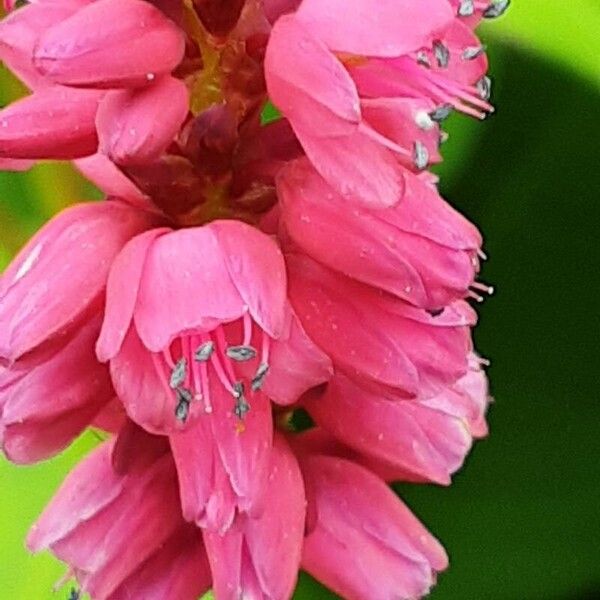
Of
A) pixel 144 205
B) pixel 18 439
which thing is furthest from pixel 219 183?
pixel 18 439

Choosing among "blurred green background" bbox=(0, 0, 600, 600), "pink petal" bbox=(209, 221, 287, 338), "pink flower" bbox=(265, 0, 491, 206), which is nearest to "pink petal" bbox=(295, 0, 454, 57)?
"pink flower" bbox=(265, 0, 491, 206)

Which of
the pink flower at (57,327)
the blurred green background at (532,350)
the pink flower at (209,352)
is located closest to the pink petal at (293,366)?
the pink flower at (209,352)

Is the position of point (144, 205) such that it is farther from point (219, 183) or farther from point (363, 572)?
point (363, 572)

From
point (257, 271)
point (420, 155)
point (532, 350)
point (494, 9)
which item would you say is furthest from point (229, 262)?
point (532, 350)

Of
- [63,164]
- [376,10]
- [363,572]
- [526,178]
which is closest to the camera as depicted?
[376,10]

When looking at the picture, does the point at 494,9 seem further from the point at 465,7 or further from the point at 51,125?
the point at 51,125
